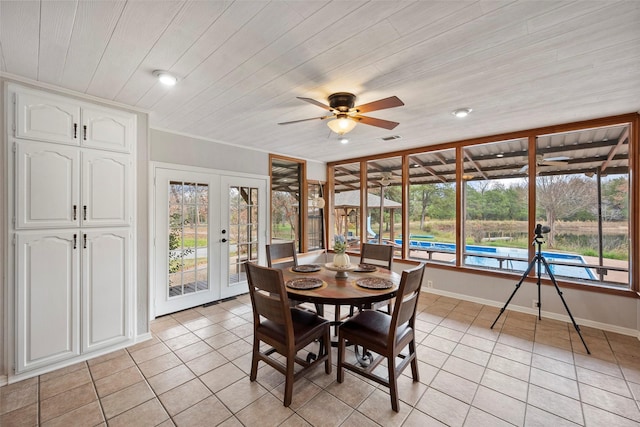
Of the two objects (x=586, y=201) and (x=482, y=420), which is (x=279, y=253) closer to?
(x=482, y=420)

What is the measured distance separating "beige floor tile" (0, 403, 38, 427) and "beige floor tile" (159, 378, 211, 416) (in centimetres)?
77

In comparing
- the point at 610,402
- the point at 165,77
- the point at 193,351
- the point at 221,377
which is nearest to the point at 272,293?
the point at 221,377

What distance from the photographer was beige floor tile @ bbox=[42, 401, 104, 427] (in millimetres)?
1748

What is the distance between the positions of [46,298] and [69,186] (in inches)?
38.9

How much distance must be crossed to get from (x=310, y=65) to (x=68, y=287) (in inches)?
112

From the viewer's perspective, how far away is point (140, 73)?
6.87ft

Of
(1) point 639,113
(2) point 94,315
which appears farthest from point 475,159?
(2) point 94,315

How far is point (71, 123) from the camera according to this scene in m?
2.39

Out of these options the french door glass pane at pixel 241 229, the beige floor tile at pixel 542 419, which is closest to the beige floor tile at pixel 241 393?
the beige floor tile at pixel 542 419

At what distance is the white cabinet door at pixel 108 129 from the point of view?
2477 millimetres

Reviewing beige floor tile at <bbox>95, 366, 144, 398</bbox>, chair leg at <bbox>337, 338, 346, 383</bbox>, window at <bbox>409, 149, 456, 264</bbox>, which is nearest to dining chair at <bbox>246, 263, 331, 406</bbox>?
chair leg at <bbox>337, 338, 346, 383</bbox>

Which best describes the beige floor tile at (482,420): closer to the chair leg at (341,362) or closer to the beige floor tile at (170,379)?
the chair leg at (341,362)

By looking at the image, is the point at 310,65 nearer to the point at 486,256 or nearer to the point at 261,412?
the point at 261,412

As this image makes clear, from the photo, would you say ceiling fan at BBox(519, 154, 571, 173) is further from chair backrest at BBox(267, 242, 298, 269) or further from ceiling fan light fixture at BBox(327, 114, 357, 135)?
chair backrest at BBox(267, 242, 298, 269)
